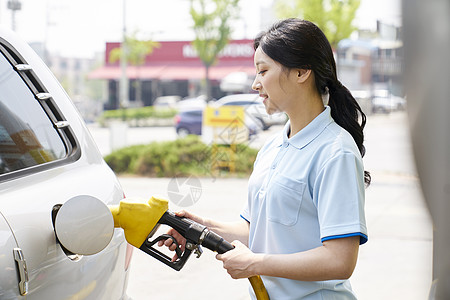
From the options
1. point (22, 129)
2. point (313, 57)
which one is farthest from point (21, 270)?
point (313, 57)

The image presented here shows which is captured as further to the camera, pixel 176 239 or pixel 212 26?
pixel 212 26

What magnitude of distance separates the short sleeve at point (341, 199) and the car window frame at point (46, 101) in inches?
36.3

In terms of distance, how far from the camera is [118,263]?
1.98m

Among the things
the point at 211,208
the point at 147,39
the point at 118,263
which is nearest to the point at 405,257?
the point at 211,208

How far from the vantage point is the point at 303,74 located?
1619 mm

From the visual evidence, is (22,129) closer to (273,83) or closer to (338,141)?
(273,83)

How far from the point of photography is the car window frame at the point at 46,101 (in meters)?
2.03

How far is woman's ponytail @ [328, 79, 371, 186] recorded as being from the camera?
170cm

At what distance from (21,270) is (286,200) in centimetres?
66

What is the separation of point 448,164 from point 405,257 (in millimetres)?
4213

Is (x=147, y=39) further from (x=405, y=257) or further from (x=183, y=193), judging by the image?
(x=183, y=193)

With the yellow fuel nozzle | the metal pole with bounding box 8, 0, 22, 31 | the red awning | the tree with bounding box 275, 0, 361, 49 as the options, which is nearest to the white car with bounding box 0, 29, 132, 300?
the yellow fuel nozzle

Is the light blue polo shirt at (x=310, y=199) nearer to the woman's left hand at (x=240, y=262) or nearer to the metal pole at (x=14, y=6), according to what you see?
the woman's left hand at (x=240, y=262)

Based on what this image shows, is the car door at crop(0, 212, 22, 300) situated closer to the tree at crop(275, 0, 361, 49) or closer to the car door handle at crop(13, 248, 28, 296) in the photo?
the car door handle at crop(13, 248, 28, 296)
